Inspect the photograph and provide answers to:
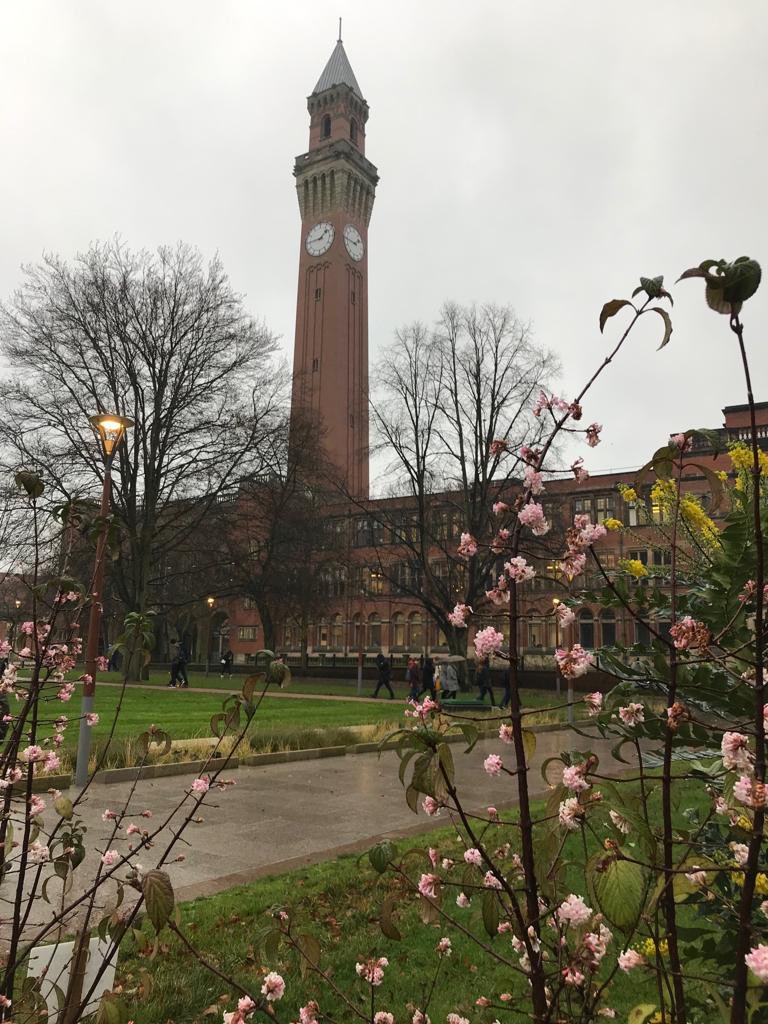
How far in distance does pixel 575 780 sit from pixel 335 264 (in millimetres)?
75628

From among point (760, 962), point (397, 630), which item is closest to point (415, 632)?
point (397, 630)

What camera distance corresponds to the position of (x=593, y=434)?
2.12m

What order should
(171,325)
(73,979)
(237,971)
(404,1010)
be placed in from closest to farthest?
(73,979), (404,1010), (237,971), (171,325)

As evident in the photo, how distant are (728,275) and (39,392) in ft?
91.4

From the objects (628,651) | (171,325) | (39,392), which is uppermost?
(171,325)

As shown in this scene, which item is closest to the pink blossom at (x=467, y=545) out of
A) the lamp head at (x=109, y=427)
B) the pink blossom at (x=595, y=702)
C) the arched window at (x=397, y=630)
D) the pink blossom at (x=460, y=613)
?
the pink blossom at (x=460, y=613)

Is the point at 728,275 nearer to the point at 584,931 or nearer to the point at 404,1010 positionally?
the point at 584,931

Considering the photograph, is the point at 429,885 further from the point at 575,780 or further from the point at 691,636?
the point at 691,636

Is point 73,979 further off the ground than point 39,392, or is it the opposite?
point 39,392

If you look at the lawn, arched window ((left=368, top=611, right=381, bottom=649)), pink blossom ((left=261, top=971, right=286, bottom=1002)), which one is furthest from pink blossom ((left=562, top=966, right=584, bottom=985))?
arched window ((left=368, top=611, right=381, bottom=649))

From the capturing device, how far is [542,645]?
55.6 m

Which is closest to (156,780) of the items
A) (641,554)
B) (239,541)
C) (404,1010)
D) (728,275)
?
(404,1010)

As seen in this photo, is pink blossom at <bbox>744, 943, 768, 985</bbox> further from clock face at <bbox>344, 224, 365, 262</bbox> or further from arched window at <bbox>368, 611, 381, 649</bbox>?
clock face at <bbox>344, 224, 365, 262</bbox>

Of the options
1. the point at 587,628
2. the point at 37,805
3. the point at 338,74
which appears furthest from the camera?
the point at 338,74
